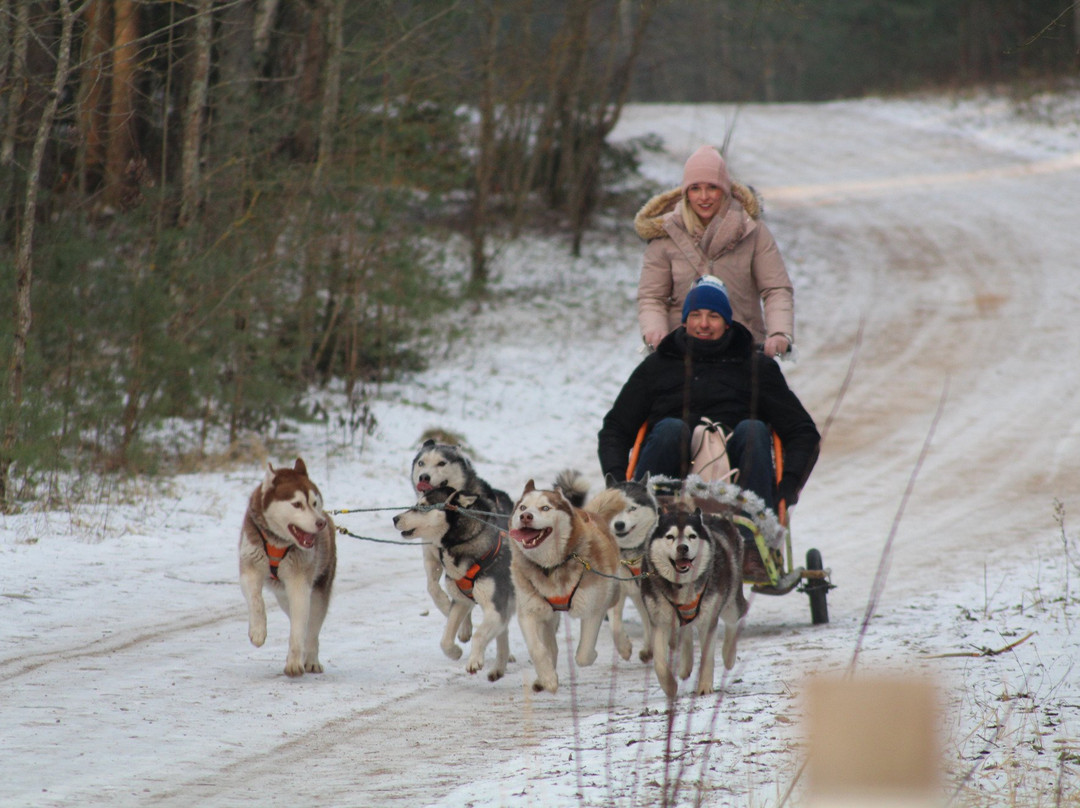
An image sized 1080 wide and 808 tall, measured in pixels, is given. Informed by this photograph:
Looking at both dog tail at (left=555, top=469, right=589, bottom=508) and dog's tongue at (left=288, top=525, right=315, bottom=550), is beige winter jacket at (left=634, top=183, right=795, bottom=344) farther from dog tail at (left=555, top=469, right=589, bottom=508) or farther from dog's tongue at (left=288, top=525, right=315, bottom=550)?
dog's tongue at (left=288, top=525, right=315, bottom=550)

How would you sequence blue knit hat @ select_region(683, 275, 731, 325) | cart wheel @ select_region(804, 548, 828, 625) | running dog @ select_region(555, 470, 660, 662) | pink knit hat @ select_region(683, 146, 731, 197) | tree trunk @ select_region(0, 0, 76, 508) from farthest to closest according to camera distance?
1. tree trunk @ select_region(0, 0, 76, 508)
2. pink knit hat @ select_region(683, 146, 731, 197)
3. cart wheel @ select_region(804, 548, 828, 625)
4. blue knit hat @ select_region(683, 275, 731, 325)
5. running dog @ select_region(555, 470, 660, 662)

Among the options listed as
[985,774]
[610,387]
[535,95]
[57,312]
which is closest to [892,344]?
[610,387]

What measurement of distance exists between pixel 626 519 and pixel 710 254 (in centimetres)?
215

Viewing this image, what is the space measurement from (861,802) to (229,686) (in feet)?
13.2

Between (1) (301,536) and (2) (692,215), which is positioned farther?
(2) (692,215)

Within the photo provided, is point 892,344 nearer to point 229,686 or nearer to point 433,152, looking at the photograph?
point 433,152

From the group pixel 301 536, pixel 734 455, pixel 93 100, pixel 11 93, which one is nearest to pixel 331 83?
pixel 93 100

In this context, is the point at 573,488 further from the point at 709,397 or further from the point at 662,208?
the point at 662,208

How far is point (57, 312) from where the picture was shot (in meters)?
9.80

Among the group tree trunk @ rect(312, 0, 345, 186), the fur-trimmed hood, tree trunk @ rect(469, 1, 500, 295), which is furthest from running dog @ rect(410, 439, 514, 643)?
tree trunk @ rect(469, 1, 500, 295)

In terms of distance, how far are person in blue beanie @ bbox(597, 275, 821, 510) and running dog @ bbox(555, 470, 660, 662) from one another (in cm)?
32

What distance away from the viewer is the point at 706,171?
719 centimetres

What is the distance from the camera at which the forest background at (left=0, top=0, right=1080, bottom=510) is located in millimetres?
8953

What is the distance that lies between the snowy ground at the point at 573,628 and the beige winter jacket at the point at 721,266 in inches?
61.9
